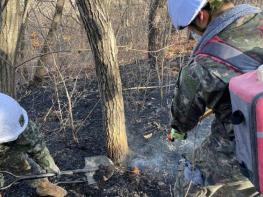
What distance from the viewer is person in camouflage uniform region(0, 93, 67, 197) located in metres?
3.52

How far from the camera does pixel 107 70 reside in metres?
3.94

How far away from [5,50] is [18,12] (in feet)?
1.42

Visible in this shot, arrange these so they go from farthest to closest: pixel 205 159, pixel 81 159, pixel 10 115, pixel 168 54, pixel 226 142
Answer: pixel 168 54, pixel 81 159, pixel 10 115, pixel 205 159, pixel 226 142

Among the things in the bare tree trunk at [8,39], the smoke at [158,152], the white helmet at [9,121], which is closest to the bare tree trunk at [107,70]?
the smoke at [158,152]

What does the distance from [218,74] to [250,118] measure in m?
0.36

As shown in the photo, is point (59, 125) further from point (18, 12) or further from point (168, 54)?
point (168, 54)

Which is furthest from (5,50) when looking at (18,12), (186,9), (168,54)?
(168,54)

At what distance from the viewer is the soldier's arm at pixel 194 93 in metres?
2.29

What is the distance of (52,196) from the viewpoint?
3.89m

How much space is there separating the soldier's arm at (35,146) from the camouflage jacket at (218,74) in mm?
1600

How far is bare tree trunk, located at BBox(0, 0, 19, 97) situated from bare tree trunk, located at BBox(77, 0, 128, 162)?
2.87ft

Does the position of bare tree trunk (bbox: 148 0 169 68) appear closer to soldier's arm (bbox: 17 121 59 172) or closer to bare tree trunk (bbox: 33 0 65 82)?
bare tree trunk (bbox: 33 0 65 82)

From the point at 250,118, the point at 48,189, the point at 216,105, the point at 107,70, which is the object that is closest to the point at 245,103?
the point at 250,118

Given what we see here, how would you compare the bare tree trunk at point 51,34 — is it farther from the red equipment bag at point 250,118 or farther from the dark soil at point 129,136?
the red equipment bag at point 250,118
